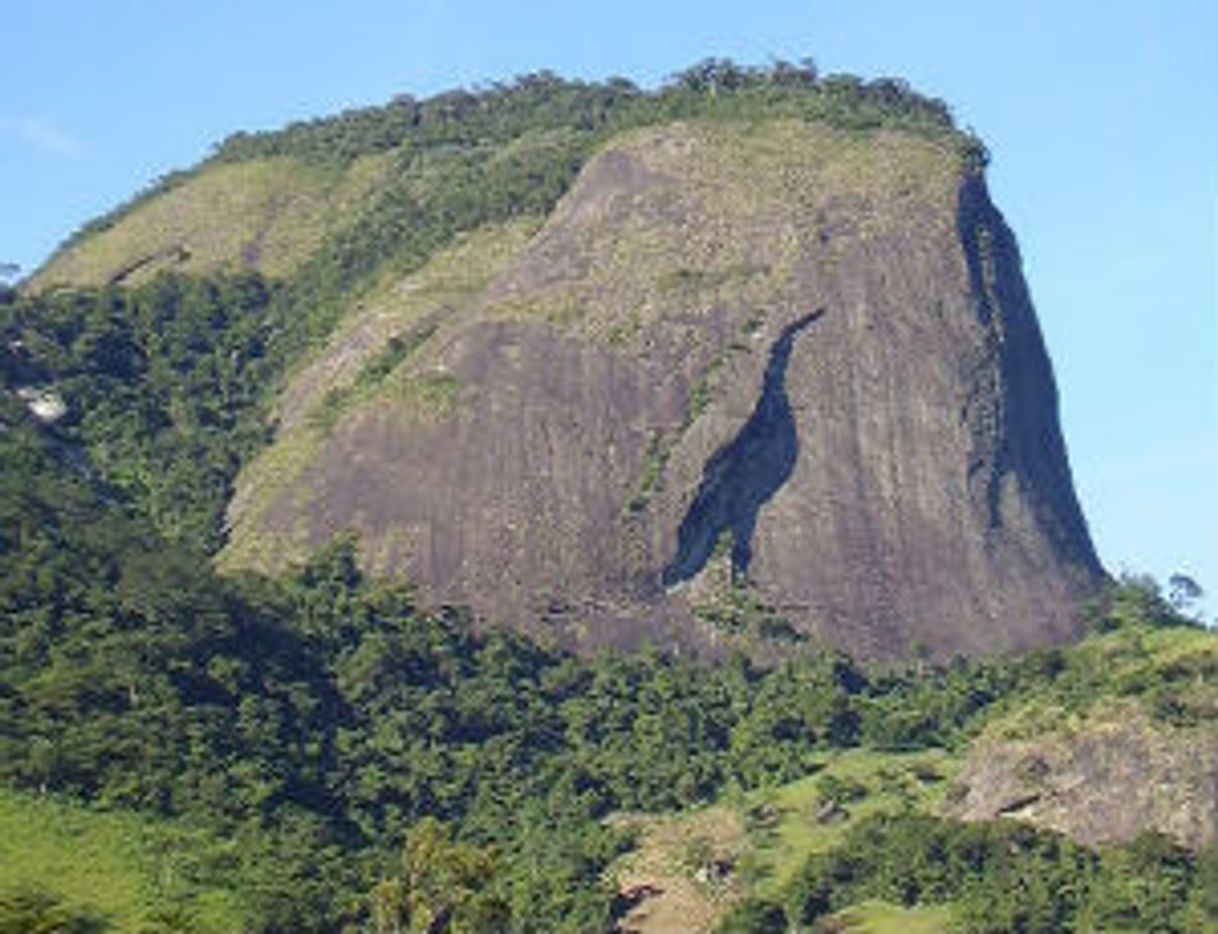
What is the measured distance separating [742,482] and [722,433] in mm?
2158

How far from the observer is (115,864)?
68875 millimetres

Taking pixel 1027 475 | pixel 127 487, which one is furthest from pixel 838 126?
pixel 127 487

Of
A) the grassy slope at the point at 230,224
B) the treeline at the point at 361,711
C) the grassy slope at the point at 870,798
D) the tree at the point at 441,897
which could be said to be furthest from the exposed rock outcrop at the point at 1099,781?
the grassy slope at the point at 230,224

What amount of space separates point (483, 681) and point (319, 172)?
56530 mm

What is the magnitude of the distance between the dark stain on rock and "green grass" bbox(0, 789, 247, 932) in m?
32.4

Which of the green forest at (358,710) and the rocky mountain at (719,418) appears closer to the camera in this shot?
the green forest at (358,710)

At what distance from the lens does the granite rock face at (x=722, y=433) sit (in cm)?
10112

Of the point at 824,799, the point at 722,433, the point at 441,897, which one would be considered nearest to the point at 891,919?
the point at 824,799

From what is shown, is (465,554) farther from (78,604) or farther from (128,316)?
(128,316)

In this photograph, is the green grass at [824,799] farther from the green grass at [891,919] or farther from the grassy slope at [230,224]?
the grassy slope at [230,224]

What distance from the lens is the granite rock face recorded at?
10112 centimetres

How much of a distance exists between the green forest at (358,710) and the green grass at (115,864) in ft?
0.42

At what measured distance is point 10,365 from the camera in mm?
116312

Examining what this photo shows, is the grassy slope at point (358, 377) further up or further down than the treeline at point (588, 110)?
further down
